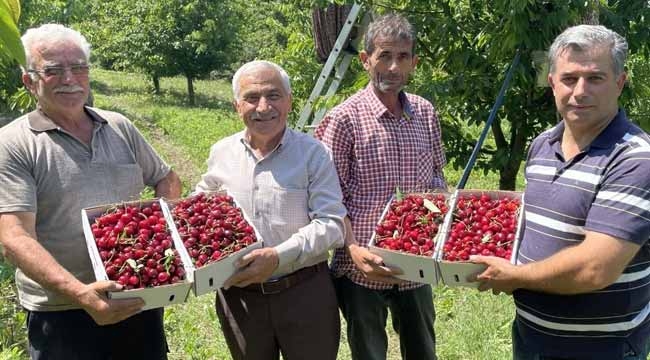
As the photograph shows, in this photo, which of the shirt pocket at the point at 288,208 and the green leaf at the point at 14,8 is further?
the shirt pocket at the point at 288,208

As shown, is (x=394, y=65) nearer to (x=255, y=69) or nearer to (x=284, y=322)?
(x=255, y=69)

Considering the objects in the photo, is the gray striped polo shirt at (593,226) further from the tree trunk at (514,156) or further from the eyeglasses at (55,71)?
the tree trunk at (514,156)

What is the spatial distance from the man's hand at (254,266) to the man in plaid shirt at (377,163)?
0.48m

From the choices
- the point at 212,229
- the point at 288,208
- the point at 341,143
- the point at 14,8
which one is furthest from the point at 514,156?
the point at 14,8

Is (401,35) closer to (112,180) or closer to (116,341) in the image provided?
(112,180)

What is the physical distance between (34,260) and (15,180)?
1.03 ft

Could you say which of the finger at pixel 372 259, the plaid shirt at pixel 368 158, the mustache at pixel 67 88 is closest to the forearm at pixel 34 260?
the mustache at pixel 67 88

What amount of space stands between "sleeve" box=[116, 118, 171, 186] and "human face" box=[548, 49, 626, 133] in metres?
1.74

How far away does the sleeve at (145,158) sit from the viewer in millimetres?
2711

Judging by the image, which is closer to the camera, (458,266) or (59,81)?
(458,266)

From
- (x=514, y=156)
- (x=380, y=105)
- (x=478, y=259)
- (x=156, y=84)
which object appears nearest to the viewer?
(x=478, y=259)

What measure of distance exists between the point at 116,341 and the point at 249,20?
30451 mm

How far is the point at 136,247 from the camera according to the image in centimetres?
219

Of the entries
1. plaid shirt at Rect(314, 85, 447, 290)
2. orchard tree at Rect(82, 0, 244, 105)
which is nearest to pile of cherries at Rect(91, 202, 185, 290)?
plaid shirt at Rect(314, 85, 447, 290)
